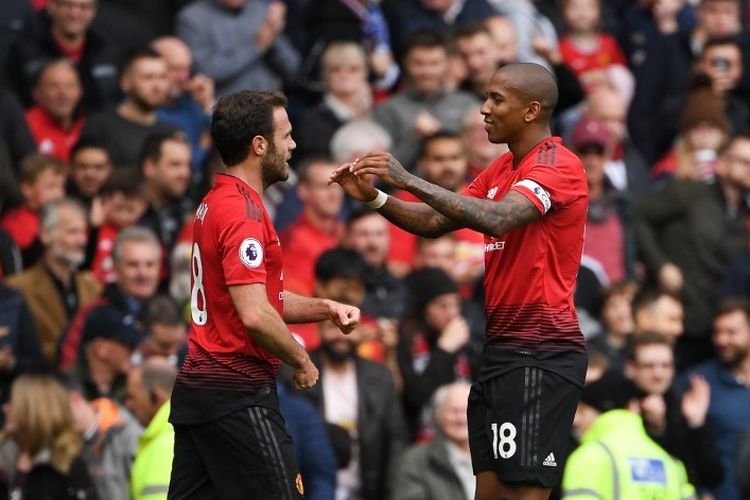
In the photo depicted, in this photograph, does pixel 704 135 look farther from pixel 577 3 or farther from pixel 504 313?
pixel 504 313

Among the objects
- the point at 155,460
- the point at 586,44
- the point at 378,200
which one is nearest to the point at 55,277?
the point at 155,460

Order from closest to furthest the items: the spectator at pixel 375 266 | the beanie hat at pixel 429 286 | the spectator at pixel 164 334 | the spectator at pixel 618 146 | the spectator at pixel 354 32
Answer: the spectator at pixel 164 334 → the beanie hat at pixel 429 286 → the spectator at pixel 375 266 → the spectator at pixel 618 146 → the spectator at pixel 354 32

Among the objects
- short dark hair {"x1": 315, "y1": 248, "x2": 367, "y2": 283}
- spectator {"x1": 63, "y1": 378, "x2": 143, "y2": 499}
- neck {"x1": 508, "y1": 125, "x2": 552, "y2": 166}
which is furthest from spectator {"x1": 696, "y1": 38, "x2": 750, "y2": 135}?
neck {"x1": 508, "y1": 125, "x2": 552, "y2": 166}

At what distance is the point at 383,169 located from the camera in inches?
313

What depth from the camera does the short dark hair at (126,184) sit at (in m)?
13.4

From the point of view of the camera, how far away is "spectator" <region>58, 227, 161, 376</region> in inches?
480

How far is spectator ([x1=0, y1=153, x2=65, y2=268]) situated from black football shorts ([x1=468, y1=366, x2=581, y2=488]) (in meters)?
6.01

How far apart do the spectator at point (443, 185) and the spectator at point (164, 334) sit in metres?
2.34

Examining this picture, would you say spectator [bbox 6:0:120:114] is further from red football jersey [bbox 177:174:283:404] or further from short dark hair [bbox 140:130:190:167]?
red football jersey [bbox 177:174:283:404]

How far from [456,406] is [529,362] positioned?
3339 millimetres

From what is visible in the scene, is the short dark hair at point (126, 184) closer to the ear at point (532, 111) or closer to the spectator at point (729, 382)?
the spectator at point (729, 382)

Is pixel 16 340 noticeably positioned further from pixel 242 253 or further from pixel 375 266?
pixel 242 253

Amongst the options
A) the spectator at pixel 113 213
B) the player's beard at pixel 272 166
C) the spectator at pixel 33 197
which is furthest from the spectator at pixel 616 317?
the player's beard at pixel 272 166

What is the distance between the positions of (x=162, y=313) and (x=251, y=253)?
4188mm
